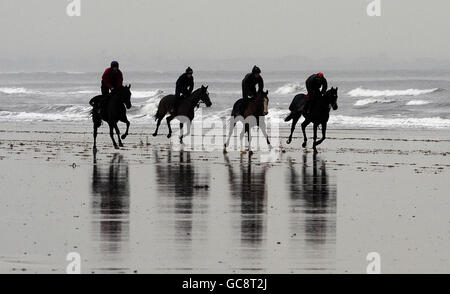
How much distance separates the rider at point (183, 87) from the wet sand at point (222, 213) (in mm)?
6282

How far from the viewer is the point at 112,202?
45.4 ft

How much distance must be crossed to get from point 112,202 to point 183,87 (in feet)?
51.3

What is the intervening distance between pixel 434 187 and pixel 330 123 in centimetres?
3024

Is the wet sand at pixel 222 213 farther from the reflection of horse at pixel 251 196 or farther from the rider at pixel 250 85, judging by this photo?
the rider at pixel 250 85

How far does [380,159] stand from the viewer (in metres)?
22.7

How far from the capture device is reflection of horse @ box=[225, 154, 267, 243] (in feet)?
37.5

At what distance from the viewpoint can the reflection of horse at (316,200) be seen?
11.3m

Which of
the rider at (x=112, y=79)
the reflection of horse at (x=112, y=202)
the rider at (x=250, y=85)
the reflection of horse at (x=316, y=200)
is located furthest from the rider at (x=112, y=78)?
the reflection of horse at (x=316, y=200)

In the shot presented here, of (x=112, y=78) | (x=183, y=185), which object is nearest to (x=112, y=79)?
(x=112, y=78)

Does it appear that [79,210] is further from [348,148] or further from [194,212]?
[348,148]

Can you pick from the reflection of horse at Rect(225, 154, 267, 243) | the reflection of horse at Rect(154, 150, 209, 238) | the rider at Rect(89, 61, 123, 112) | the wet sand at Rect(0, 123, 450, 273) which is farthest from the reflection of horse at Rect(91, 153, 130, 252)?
the rider at Rect(89, 61, 123, 112)

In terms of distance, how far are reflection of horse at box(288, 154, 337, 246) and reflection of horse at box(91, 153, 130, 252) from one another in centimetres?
211

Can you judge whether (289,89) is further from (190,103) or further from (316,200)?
(316,200)
